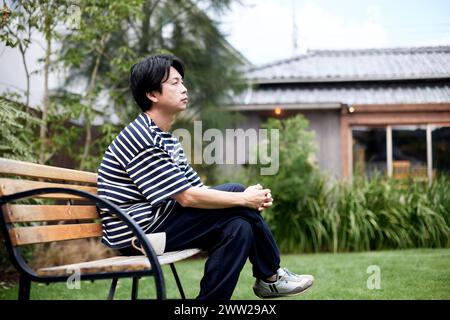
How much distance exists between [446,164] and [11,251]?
20.1 feet

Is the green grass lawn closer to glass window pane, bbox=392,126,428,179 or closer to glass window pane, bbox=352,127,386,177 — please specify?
glass window pane, bbox=392,126,428,179

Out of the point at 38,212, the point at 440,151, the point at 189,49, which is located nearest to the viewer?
the point at 38,212

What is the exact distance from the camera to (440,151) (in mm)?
6664

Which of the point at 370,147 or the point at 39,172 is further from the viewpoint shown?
the point at 370,147

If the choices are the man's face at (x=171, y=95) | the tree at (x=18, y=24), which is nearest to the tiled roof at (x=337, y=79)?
the tree at (x=18, y=24)

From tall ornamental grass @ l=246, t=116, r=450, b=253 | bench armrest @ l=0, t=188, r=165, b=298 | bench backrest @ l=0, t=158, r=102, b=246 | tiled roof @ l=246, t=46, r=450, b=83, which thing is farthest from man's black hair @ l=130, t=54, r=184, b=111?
tiled roof @ l=246, t=46, r=450, b=83

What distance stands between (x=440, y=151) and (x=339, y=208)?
1493mm

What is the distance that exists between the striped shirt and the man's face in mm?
145

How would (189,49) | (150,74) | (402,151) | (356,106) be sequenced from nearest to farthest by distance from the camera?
(150,74), (189,49), (402,151), (356,106)

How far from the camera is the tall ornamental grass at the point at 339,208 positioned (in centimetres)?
638

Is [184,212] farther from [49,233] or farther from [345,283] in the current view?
[345,283]

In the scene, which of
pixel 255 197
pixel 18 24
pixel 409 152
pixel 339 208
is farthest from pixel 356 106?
pixel 255 197

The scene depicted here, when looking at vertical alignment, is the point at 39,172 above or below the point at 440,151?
below

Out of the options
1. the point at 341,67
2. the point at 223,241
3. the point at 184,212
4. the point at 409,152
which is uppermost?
the point at 341,67
